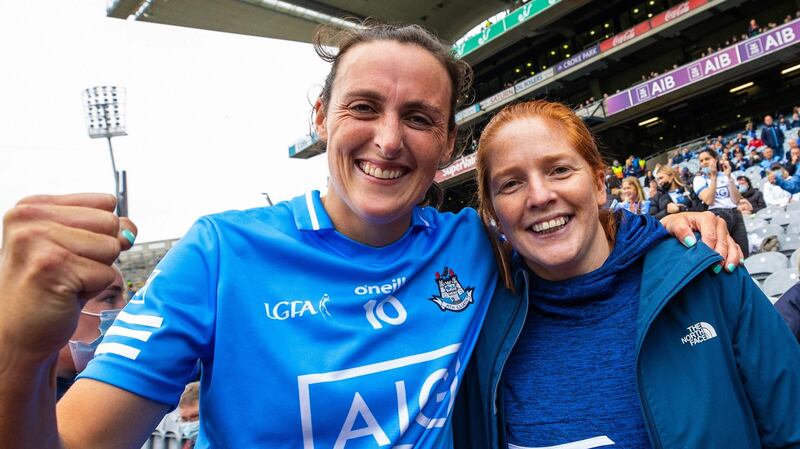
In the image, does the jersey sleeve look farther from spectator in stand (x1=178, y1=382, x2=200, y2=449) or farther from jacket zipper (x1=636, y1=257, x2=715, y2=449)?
spectator in stand (x1=178, y1=382, x2=200, y2=449)

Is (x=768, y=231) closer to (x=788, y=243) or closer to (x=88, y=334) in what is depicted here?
(x=788, y=243)

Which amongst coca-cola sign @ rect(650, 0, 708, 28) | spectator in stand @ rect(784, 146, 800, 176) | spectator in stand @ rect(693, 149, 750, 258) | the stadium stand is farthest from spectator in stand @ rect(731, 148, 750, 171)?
coca-cola sign @ rect(650, 0, 708, 28)

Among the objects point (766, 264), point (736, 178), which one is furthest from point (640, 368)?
point (736, 178)

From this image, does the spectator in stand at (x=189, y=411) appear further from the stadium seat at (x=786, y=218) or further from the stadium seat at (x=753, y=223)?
the stadium seat at (x=786, y=218)

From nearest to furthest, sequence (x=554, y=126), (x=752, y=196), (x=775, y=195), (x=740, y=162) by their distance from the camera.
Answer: (x=554, y=126) < (x=775, y=195) < (x=752, y=196) < (x=740, y=162)

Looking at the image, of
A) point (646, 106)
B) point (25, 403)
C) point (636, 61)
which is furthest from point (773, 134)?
Answer: point (25, 403)

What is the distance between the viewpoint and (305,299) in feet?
4.31

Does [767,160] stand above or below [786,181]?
above

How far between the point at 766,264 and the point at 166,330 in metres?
5.81

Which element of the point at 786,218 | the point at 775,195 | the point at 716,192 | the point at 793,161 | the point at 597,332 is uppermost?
the point at 793,161

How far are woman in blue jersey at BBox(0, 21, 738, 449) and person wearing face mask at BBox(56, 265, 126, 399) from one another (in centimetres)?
107

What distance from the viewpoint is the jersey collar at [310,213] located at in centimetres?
145

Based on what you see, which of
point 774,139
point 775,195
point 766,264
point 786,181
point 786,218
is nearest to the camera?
point 766,264

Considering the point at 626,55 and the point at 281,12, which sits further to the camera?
the point at 281,12
